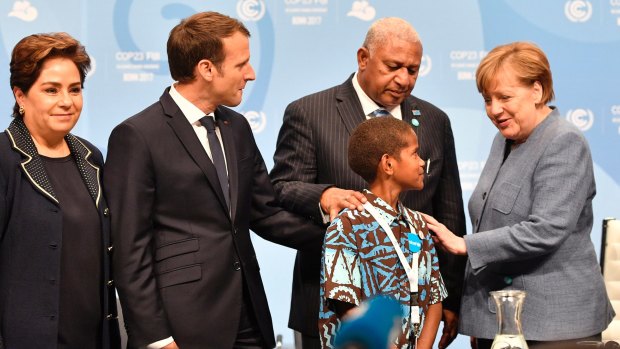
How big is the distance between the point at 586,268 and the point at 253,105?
2893 millimetres

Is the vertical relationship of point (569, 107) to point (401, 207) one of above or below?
above

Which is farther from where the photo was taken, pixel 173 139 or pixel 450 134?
pixel 450 134

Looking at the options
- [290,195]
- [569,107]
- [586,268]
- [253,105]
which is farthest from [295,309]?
[569,107]

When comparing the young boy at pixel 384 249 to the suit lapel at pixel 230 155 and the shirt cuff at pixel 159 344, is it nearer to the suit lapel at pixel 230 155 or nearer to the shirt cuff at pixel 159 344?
the suit lapel at pixel 230 155

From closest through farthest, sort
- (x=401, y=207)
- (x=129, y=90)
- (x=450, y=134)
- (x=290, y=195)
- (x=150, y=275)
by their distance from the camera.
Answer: (x=150, y=275) < (x=401, y=207) < (x=290, y=195) < (x=450, y=134) < (x=129, y=90)

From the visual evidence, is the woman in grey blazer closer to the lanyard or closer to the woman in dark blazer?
the lanyard

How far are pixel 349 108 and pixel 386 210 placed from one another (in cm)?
70

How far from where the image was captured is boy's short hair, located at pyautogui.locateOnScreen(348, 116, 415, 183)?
3338 mm

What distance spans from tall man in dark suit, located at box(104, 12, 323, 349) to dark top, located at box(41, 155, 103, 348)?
0.08 m

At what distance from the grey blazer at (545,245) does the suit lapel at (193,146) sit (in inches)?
35.1

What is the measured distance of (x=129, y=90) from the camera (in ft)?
19.2

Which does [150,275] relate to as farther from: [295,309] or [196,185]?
[295,309]

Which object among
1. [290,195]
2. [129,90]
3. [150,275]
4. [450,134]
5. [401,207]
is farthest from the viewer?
Result: [129,90]

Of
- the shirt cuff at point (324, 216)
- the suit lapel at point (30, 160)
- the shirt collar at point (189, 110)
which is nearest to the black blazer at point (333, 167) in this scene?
the shirt cuff at point (324, 216)
